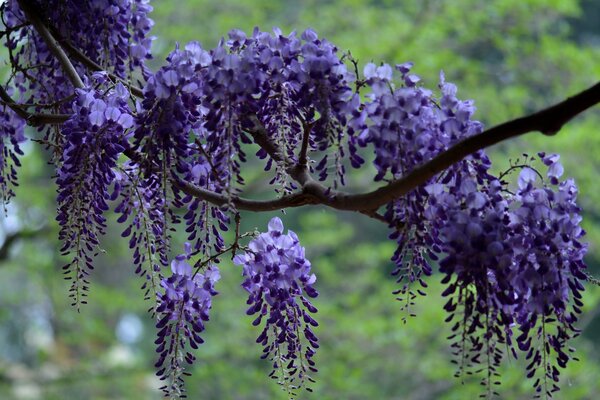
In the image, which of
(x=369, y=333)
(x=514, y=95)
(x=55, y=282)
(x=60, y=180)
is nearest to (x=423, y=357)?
(x=369, y=333)

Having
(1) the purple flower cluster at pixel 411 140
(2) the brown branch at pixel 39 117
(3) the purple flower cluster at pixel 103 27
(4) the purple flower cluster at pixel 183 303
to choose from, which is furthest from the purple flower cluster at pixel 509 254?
(3) the purple flower cluster at pixel 103 27

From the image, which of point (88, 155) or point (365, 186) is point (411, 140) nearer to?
point (88, 155)

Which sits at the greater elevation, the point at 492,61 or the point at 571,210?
the point at 492,61

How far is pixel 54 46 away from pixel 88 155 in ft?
1.08

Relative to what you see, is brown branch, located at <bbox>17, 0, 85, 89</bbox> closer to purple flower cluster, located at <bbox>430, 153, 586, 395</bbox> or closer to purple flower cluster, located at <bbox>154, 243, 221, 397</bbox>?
purple flower cluster, located at <bbox>154, 243, 221, 397</bbox>

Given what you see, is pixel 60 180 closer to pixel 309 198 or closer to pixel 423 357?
pixel 309 198

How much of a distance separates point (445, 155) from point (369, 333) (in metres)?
3.99

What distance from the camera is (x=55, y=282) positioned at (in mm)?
6422

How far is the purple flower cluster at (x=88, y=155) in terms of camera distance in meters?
1.19

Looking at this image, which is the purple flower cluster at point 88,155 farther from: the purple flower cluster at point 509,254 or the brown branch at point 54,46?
the purple flower cluster at point 509,254

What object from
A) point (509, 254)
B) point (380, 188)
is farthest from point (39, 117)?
point (509, 254)

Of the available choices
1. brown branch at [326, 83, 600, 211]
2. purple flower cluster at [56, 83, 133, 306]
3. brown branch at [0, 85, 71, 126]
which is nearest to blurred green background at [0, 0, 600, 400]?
brown branch at [0, 85, 71, 126]

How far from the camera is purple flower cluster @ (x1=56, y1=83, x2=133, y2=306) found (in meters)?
1.19

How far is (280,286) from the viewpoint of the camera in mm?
1271
